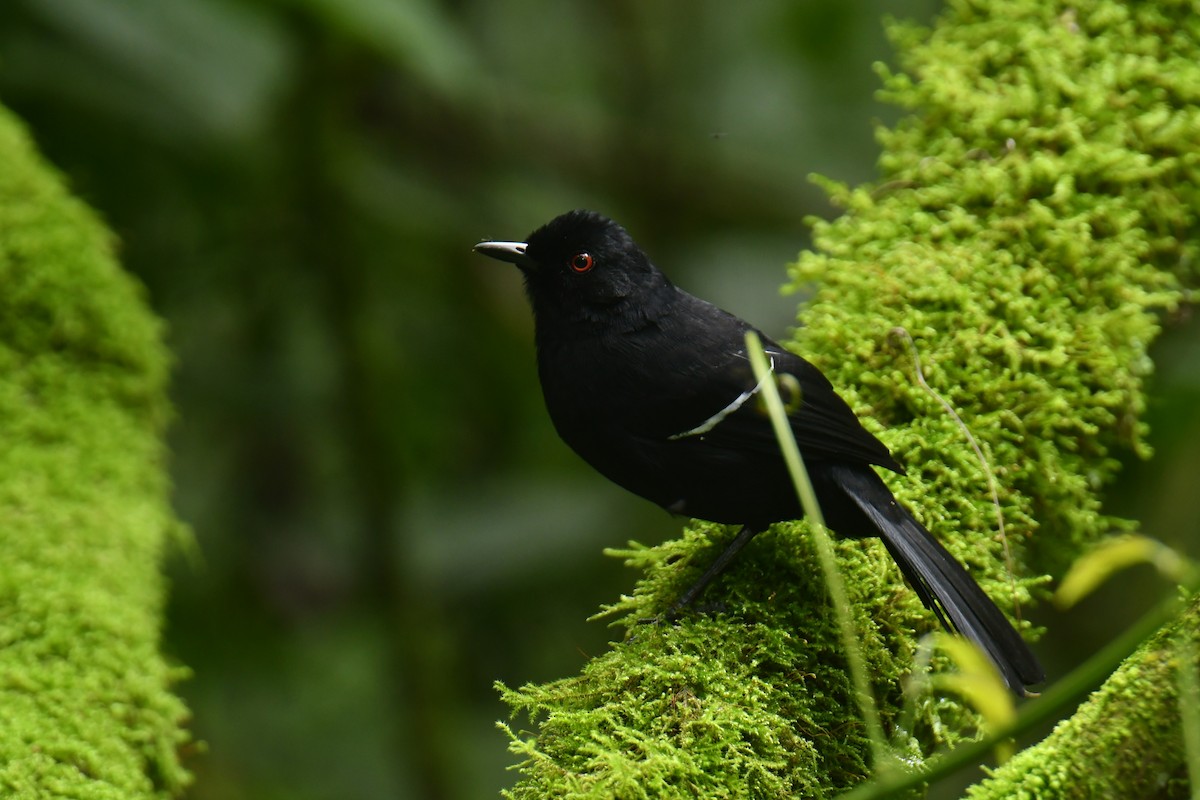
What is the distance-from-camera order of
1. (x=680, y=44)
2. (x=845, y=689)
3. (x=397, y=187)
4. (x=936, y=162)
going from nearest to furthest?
(x=845, y=689)
(x=936, y=162)
(x=397, y=187)
(x=680, y=44)

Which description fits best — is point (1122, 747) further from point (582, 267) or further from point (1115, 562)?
point (582, 267)

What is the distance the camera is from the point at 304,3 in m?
3.50

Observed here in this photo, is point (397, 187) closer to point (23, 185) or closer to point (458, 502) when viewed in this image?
point (458, 502)

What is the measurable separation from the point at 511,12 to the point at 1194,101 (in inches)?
168

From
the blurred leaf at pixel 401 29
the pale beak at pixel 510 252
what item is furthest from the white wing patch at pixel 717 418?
the blurred leaf at pixel 401 29

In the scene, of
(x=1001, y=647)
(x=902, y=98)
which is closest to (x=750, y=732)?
(x=1001, y=647)

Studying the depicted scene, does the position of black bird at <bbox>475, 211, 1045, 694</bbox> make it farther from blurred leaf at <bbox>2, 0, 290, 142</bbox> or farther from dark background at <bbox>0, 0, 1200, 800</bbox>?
blurred leaf at <bbox>2, 0, 290, 142</bbox>

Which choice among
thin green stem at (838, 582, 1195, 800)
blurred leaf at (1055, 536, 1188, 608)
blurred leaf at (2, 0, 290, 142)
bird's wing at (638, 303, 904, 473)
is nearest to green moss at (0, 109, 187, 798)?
blurred leaf at (2, 0, 290, 142)

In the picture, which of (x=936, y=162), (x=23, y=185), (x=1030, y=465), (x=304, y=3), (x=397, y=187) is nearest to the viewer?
(x=1030, y=465)

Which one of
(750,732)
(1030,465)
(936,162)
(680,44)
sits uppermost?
(680,44)

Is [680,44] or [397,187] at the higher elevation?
[680,44]

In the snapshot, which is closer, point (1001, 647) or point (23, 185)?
point (1001, 647)

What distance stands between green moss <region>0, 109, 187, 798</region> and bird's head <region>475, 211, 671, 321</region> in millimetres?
1018

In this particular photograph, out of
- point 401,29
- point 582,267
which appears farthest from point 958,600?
point 401,29
